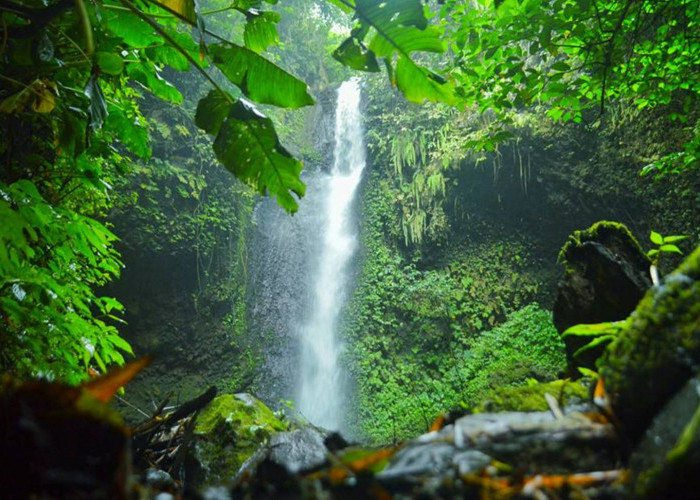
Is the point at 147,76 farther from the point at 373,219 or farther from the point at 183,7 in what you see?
the point at 373,219

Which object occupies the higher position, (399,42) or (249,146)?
(399,42)

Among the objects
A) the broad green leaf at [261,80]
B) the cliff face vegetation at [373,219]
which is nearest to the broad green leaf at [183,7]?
the cliff face vegetation at [373,219]

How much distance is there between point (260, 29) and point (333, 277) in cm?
759

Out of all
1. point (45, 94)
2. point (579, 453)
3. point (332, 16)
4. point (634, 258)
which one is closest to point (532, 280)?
point (634, 258)

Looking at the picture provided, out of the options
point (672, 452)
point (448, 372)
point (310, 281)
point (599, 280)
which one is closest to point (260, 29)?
point (672, 452)

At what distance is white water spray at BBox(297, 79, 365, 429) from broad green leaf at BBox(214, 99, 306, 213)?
660cm

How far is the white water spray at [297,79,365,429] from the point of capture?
812cm

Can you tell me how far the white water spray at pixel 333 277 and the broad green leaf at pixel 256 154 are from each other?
660 cm

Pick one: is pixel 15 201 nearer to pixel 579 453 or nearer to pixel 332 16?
pixel 579 453

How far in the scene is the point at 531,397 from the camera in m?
1.14

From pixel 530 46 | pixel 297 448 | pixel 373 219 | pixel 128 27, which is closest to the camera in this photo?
pixel 128 27

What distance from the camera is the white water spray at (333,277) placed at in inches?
320

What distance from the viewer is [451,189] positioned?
8766 millimetres

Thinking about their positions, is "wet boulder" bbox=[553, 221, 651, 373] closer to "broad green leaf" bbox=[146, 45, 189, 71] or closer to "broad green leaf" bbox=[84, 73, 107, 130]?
"broad green leaf" bbox=[84, 73, 107, 130]
